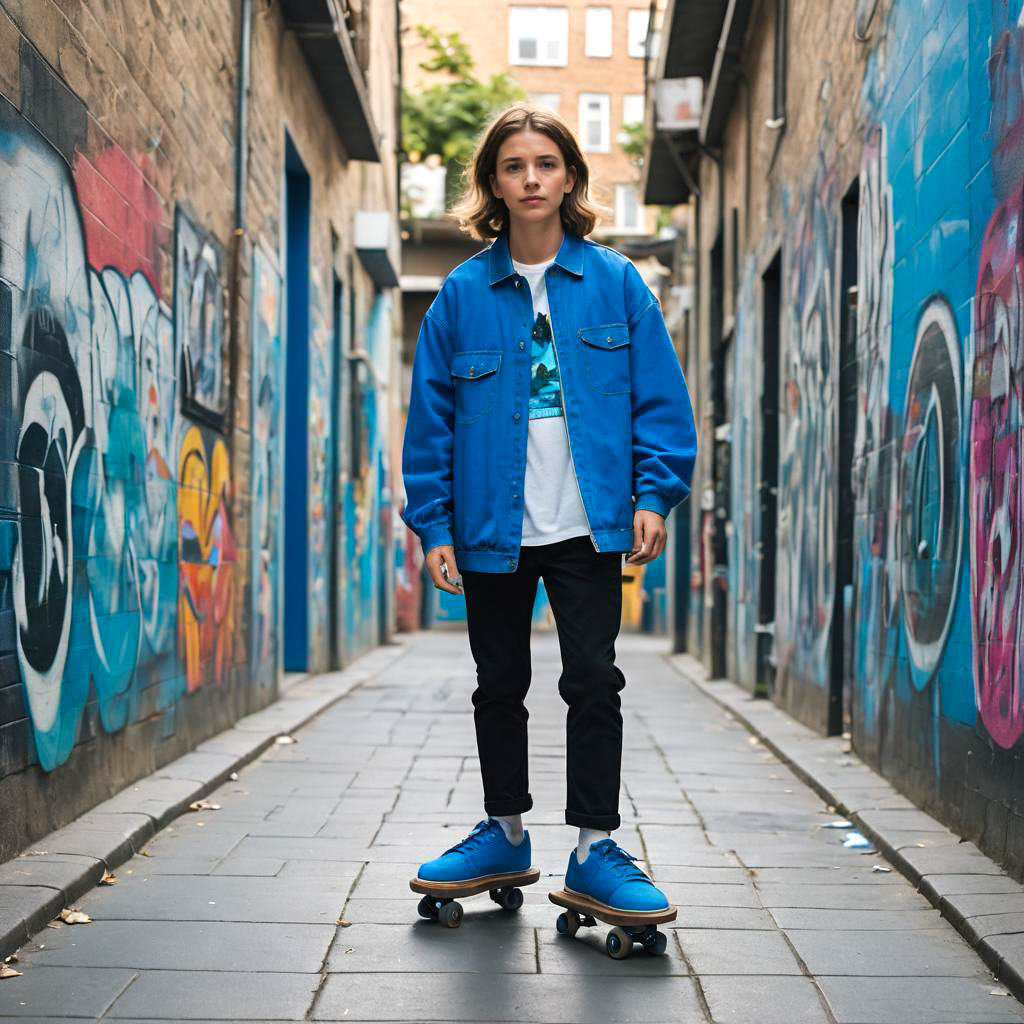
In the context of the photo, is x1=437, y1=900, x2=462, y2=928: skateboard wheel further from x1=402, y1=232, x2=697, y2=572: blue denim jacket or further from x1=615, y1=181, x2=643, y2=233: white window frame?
x1=615, y1=181, x2=643, y2=233: white window frame

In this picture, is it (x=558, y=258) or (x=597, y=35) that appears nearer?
(x=558, y=258)

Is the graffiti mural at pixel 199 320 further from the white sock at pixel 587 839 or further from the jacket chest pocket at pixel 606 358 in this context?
the white sock at pixel 587 839

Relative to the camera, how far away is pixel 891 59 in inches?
244

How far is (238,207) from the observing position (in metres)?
8.00

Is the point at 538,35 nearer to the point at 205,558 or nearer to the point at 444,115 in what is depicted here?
the point at 444,115

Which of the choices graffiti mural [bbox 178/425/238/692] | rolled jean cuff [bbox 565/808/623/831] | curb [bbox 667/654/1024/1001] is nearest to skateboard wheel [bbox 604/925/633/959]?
rolled jean cuff [bbox 565/808/623/831]

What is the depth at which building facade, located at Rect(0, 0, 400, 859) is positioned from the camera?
14.5 feet

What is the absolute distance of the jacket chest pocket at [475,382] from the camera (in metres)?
3.65

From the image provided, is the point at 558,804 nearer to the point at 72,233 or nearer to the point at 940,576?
the point at 940,576

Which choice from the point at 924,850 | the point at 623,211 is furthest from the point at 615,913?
the point at 623,211

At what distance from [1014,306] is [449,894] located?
7.42 feet

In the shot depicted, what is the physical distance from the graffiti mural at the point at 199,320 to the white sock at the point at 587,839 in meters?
3.81

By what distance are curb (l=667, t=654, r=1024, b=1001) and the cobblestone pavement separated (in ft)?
0.21

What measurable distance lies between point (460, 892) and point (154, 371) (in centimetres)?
322
